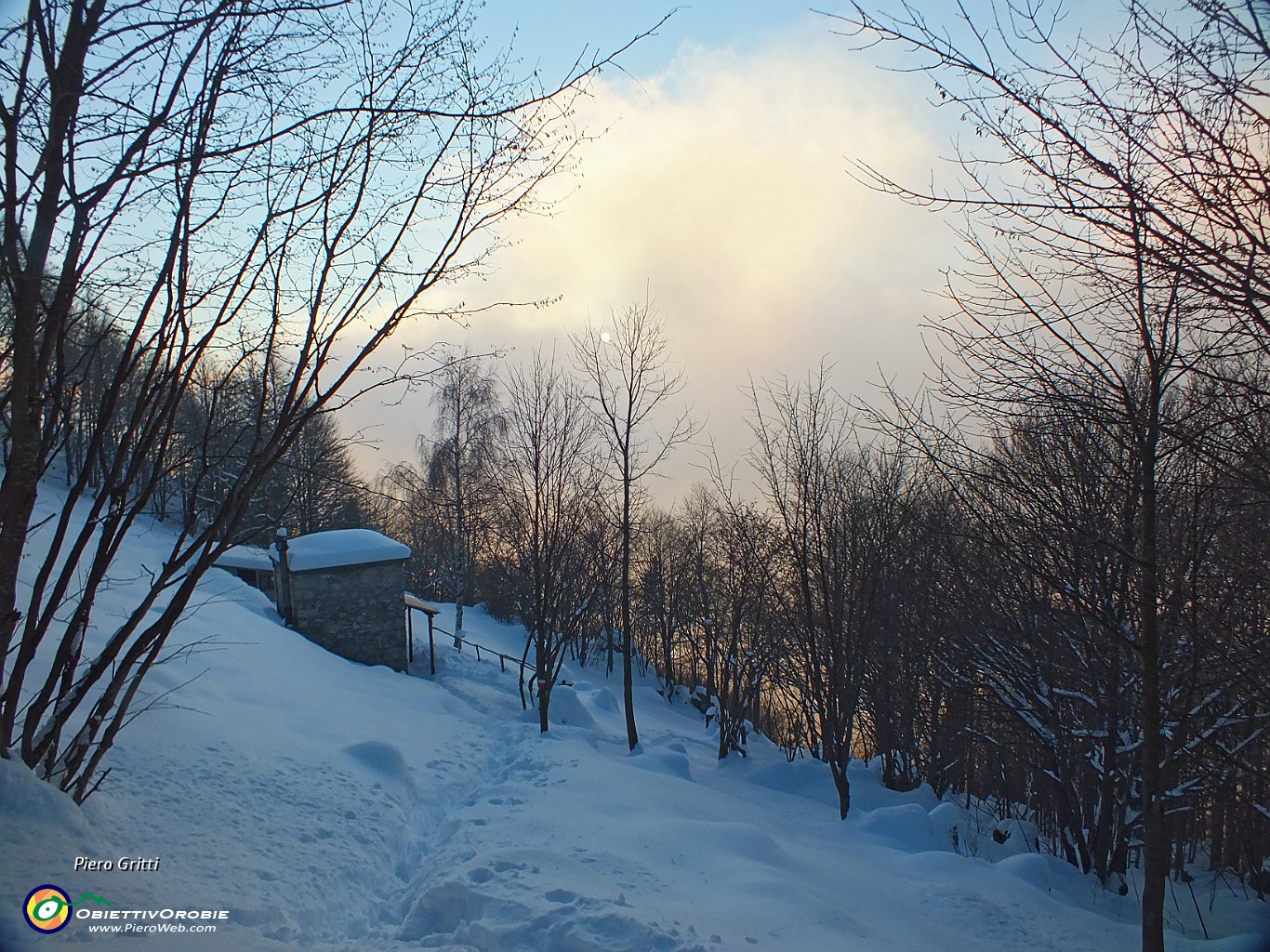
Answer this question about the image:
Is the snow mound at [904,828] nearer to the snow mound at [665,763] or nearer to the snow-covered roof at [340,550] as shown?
the snow mound at [665,763]

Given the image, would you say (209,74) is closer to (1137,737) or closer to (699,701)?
(1137,737)

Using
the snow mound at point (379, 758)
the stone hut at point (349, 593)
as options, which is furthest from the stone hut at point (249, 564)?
the snow mound at point (379, 758)

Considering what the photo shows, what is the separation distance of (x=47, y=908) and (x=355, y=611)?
48.7 ft

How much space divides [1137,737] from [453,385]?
2068cm

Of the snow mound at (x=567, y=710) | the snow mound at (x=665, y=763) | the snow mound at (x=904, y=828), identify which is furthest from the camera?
the snow mound at (x=567, y=710)

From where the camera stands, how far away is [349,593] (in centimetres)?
1677

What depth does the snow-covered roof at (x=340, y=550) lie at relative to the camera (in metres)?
16.4

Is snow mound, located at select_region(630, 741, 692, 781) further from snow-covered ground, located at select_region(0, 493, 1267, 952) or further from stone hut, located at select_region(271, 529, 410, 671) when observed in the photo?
stone hut, located at select_region(271, 529, 410, 671)

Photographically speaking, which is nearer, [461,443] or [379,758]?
[379,758]

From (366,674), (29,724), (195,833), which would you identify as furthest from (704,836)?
(366,674)

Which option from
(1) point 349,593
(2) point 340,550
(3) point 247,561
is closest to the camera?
(2) point 340,550

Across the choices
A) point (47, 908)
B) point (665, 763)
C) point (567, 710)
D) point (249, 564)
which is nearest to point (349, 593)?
point (567, 710)

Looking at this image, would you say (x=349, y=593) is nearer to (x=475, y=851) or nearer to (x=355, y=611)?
(x=355, y=611)

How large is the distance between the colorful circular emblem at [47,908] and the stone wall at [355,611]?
48.0ft
